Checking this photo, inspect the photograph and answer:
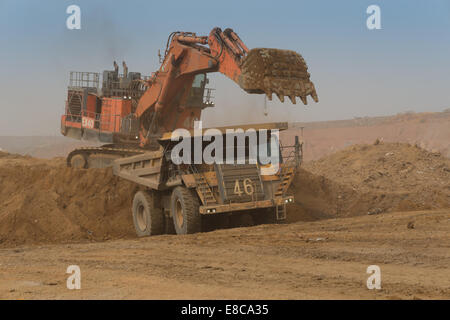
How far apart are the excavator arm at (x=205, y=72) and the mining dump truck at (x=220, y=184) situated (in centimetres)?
104

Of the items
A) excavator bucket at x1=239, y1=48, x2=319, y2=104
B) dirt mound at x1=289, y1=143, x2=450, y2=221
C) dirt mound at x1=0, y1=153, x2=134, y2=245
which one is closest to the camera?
excavator bucket at x1=239, y1=48, x2=319, y2=104

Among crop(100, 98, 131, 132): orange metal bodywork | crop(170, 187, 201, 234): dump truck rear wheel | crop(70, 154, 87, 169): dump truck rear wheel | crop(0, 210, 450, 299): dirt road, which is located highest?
crop(100, 98, 131, 132): orange metal bodywork

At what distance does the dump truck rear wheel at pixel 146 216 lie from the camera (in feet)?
44.2

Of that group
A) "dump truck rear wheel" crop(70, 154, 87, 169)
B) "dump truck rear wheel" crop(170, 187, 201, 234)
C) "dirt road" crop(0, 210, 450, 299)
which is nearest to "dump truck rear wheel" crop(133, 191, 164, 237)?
"dump truck rear wheel" crop(170, 187, 201, 234)

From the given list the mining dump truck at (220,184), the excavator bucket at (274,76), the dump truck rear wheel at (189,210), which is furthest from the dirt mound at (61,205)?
the excavator bucket at (274,76)

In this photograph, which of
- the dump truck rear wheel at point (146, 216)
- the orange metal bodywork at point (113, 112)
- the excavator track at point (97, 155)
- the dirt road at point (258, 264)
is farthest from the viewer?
Answer: the excavator track at point (97, 155)

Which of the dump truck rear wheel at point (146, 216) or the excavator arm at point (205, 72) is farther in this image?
the dump truck rear wheel at point (146, 216)

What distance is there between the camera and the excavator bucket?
38.4 feet

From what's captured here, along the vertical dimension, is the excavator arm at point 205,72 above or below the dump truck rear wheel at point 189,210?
above

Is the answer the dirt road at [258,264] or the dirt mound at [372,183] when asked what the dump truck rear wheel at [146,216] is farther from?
the dirt mound at [372,183]

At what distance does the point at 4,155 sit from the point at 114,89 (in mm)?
6519

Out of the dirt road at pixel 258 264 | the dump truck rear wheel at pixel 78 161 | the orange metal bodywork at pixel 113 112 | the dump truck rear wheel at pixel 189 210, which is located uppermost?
the orange metal bodywork at pixel 113 112

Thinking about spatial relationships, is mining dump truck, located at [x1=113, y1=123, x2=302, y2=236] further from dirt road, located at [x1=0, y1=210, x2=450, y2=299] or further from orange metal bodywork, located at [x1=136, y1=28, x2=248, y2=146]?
orange metal bodywork, located at [x1=136, y1=28, x2=248, y2=146]
